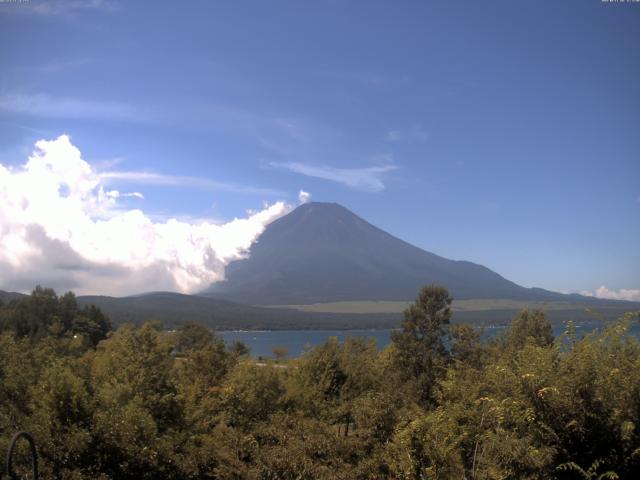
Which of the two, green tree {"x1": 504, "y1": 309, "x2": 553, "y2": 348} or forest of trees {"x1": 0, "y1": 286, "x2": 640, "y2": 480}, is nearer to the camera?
forest of trees {"x1": 0, "y1": 286, "x2": 640, "y2": 480}

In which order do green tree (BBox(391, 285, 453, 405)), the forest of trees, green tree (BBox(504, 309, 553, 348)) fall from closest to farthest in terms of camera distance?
the forest of trees
green tree (BBox(391, 285, 453, 405))
green tree (BBox(504, 309, 553, 348))

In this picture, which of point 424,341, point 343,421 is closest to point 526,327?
point 424,341

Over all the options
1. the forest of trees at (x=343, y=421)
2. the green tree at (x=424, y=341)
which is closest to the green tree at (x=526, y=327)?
the green tree at (x=424, y=341)

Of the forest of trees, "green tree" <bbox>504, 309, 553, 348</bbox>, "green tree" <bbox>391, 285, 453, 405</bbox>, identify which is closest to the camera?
the forest of trees

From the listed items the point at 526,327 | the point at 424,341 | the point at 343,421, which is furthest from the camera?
the point at 526,327

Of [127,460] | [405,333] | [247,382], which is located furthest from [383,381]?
[127,460]

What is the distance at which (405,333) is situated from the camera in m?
25.2

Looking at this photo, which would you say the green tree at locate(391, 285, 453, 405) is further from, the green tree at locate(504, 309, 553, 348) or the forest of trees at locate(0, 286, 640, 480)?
the forest of trees at locate(0, 286, 640, 480)

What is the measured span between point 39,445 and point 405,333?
18608 mm

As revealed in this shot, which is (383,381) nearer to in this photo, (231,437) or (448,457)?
(231,437)

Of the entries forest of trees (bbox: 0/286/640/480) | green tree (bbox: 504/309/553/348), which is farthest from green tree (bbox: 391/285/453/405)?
forest of trees (bbox: 0/286/640/480)

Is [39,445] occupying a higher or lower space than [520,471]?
lower

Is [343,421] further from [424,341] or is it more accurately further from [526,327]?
[526,327]

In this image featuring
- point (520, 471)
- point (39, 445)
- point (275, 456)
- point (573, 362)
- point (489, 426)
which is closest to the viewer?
point (520, 471)
